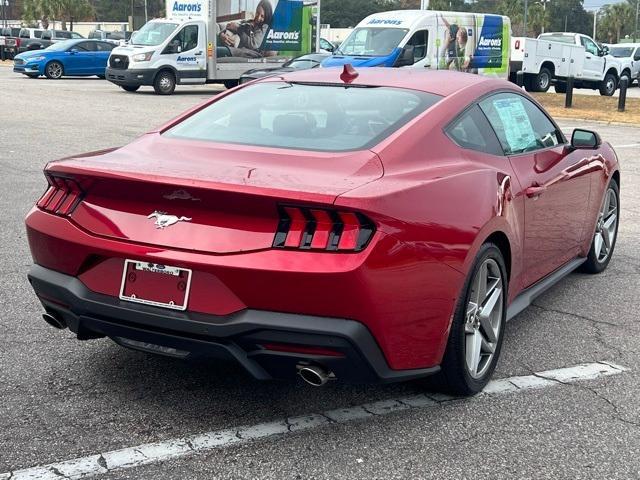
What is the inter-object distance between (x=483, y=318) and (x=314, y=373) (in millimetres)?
1092

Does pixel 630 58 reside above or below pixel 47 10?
below

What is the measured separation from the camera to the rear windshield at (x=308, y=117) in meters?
4.07

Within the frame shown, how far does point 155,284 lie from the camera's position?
351 cm

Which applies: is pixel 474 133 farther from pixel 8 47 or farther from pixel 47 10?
pixel 47 10

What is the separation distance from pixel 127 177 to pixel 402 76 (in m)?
1.87

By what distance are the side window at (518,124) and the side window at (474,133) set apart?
8 cm

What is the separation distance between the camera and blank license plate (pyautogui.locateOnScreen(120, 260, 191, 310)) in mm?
3457

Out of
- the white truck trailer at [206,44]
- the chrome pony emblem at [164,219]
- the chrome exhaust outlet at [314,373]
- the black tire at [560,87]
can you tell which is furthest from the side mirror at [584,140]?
the black tire at [560,87]

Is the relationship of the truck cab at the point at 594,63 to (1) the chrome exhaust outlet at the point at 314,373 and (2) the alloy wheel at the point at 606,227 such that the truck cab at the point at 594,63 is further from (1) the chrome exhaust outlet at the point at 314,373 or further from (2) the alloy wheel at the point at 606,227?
(1) the chrome exhaust outlet at the point at 314,373

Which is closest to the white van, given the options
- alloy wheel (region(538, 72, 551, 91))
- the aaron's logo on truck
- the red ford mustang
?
alloy wheel (region(538, 72, 551, 91))

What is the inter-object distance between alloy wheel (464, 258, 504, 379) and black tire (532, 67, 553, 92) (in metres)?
27.4

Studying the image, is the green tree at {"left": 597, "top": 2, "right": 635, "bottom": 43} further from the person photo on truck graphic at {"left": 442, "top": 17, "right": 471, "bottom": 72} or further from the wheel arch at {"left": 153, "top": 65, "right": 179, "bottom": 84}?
the wheel arch at {"left": 153, "top": 65, "right": 179, "bottom": 84}

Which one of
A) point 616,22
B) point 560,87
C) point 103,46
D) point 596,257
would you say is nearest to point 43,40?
point 103,46

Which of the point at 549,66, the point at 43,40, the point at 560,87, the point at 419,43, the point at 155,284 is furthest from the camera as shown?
the point at 43,40
